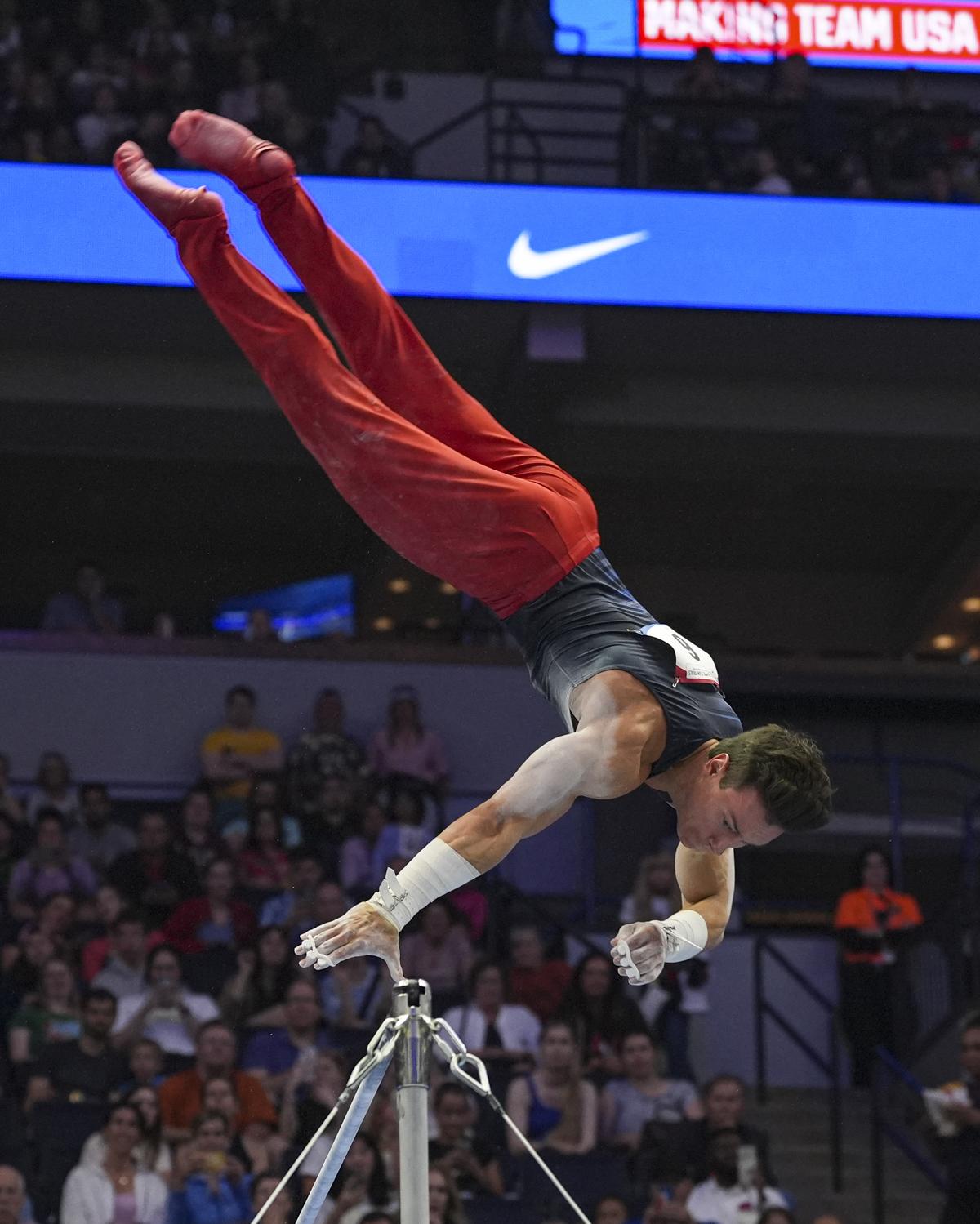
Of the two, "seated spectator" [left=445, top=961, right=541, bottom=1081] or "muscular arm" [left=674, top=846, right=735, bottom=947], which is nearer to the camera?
"muscular arm" [left=674, top=846, right=735, bottom=947]

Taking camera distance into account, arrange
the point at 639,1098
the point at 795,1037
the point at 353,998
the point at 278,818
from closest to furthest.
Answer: the point at 639,1098 → the point at 353,998 → the point at 795,1037 → the point at 278,818

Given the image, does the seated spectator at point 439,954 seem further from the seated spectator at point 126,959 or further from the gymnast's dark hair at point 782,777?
the gymnast's dark hair at point 782,777

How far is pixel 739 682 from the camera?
11031 mm

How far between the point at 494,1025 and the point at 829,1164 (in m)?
1.89

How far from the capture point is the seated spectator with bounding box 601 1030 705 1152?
22.4ft

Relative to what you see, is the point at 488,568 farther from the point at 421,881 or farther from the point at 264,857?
the point at 264,857

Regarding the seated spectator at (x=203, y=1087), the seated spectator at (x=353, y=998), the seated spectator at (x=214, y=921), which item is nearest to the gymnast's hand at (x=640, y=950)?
the seated spectator at (x=203, y=1087)

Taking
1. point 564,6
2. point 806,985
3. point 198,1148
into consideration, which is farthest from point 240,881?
point 564,6

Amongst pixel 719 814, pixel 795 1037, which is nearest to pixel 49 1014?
pixel 795 1037

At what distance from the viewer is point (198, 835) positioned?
27.2 feet

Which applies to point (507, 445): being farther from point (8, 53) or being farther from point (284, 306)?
point (8, 53)

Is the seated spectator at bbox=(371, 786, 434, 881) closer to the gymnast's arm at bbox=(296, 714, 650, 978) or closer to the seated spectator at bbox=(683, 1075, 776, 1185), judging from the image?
the seated spectator at bbox=(683, 1075, 776, 1185)

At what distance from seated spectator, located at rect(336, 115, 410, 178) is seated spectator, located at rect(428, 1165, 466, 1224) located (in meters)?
5.36

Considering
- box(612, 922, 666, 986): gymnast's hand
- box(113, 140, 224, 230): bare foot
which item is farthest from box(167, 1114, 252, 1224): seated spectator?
box(113, 140, 224, 230): bare foot
